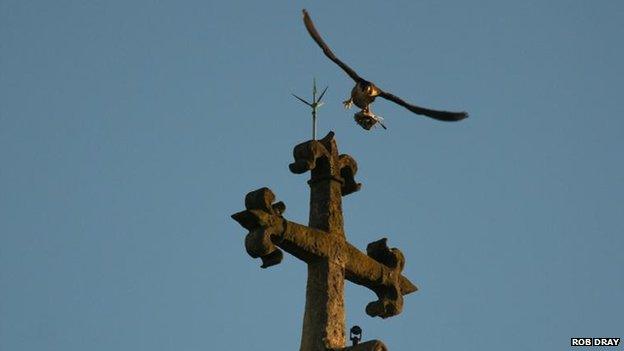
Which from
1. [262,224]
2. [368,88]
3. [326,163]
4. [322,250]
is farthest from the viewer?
[368,88]

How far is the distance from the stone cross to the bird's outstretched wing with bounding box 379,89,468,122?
724mm

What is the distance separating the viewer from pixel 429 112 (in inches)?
523

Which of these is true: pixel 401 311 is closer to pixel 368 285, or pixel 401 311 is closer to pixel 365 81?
pixel 368 285

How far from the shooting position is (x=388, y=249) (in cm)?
1346

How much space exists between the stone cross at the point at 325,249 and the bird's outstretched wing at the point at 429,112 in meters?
0.72

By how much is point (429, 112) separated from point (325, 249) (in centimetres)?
173

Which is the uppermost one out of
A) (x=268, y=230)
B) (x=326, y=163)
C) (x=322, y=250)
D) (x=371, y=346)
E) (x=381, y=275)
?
(x=326, y=163)

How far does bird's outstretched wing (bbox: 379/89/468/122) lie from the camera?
13.2 m

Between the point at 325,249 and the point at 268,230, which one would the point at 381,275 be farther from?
the point at 268,230

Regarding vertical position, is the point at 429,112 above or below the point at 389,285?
above

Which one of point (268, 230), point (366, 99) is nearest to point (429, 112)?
point (366, 99)

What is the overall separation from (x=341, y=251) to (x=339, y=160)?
88 centimetres

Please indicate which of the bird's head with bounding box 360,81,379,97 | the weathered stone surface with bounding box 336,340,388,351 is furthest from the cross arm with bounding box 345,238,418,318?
the bird's head with bounding box 360,81,379,97

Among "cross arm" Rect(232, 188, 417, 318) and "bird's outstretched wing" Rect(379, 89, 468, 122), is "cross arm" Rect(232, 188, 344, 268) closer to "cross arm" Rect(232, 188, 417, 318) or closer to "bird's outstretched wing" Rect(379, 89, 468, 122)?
"cross arm" Rect(232, 188, 417, 318)
